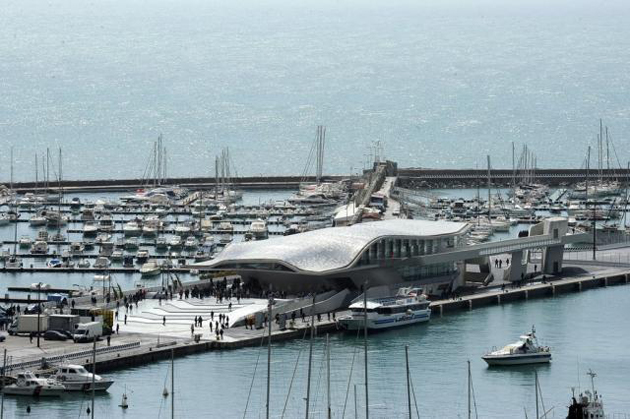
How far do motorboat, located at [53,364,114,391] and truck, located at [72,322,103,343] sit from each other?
636 cm

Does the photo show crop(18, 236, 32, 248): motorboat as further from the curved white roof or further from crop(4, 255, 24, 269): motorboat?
the curved white roof

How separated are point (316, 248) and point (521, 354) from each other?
1274 cm

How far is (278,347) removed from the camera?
2724 inches

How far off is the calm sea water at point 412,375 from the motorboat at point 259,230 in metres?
27.9

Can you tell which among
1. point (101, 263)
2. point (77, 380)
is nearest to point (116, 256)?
point (101, 263)

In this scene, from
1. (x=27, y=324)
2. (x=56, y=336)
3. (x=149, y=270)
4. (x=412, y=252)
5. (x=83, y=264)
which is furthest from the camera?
(x=83, y=264)

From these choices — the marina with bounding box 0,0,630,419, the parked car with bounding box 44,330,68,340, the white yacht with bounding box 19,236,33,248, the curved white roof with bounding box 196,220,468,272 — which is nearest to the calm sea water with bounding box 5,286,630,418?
the marina with bounding box 0,0,630,419

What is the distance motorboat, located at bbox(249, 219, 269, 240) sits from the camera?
105 m

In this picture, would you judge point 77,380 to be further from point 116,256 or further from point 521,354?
point 116,256

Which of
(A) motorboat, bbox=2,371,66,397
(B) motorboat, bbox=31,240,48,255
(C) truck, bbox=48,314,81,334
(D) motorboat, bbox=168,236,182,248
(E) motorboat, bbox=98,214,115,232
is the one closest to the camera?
(A) motorboat, bbox=2,371,66,397

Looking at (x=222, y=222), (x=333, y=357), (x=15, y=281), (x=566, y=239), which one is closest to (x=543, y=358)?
(x=333, y=357)

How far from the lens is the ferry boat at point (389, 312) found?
72562mm

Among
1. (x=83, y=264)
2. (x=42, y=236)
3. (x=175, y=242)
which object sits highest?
(x=42, y=236)

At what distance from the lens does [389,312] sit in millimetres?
74250
